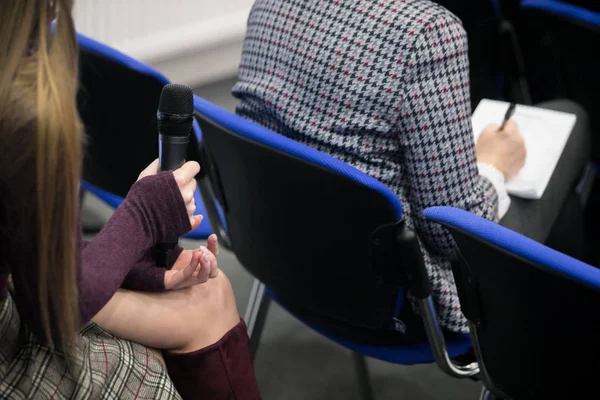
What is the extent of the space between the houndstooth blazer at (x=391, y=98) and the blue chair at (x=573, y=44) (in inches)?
25.6

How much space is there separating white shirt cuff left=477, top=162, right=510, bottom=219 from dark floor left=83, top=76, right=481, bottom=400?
56 cm

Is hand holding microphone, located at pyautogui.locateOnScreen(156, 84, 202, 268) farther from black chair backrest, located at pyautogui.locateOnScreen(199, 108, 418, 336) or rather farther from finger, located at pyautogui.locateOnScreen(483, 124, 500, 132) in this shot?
finger, located at pyautogui.locateOnScreen(483, 124, 500, 132)

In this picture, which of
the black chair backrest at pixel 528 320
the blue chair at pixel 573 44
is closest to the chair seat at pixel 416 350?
the black chair backrest at pixel 528 320

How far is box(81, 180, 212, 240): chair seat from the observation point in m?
1.53

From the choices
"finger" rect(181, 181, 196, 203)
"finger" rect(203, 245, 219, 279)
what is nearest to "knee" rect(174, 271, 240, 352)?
→ "finger" rect(203, 245, 219, 279)

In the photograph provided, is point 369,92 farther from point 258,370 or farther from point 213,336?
point 258,370

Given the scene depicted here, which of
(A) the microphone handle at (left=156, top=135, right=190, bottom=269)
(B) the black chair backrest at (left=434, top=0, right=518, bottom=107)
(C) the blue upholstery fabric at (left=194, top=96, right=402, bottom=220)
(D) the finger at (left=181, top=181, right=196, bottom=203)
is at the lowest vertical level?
(B) the black chair backrest at (left=434, top=0, right=518, bottom=107)

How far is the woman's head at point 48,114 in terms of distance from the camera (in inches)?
25.9

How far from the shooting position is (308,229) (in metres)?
1.10

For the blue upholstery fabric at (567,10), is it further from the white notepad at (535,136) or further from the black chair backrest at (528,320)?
the black chair backrest at (528,320)

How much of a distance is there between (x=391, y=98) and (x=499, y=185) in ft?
1.11

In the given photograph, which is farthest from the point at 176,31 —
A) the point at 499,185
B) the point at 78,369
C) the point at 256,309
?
the point at 78,369

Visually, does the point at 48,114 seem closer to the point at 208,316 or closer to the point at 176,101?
the point at 176,101

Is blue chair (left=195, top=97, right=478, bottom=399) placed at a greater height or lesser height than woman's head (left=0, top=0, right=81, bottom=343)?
lesser
